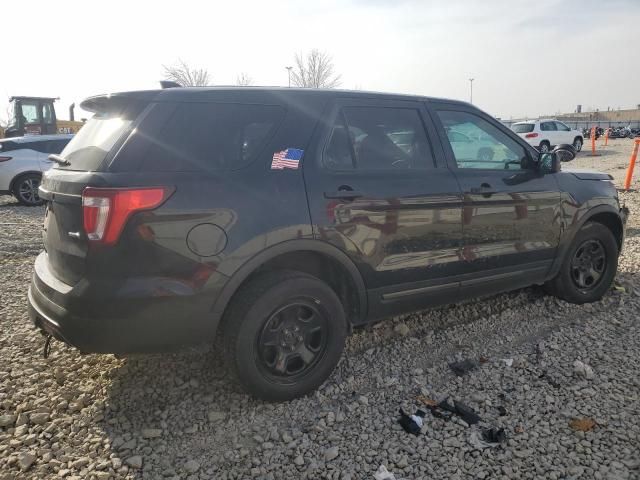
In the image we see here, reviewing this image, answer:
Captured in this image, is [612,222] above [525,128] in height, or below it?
below

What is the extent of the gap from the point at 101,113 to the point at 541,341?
11.2ft

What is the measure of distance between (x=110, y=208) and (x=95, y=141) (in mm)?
589

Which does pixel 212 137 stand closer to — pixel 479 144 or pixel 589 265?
pixel 479 144

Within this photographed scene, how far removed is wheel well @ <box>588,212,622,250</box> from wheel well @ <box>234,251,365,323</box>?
2.55 meters

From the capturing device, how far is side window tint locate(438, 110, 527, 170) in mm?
3545

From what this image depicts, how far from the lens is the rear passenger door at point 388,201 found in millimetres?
2881

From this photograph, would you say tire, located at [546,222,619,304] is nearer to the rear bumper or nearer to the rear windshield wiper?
the rear bumper

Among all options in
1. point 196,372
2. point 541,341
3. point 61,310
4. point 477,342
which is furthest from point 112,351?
point 541,341

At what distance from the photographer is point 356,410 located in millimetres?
2846

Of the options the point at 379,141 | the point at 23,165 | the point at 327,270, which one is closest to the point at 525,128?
the point at 23,165

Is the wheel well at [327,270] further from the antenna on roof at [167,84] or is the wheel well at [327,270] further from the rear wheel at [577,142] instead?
the rear wheel at [577,142]

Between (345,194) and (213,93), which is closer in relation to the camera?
(213,93)

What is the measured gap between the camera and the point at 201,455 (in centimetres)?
248

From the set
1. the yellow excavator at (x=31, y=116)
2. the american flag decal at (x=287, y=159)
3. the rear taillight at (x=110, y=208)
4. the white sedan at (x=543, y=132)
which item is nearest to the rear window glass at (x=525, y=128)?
the white sedan at (x=543, y=132)
